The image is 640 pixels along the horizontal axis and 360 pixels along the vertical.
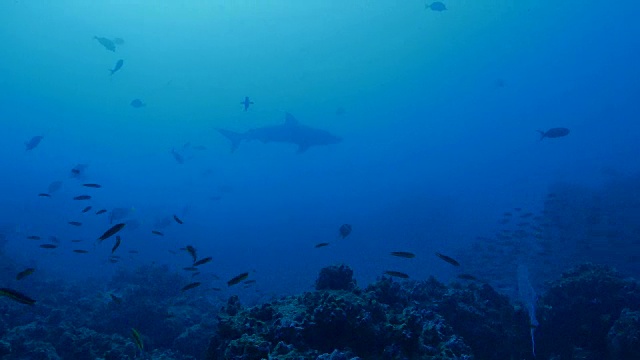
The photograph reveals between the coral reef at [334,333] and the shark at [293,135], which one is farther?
the shark at [293,135]

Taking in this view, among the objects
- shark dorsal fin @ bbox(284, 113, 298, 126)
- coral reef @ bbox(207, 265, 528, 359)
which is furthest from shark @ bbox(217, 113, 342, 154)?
coral reef @ bbox(207, 265, 528, 359)

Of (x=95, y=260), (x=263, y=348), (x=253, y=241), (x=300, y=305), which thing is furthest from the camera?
(x=253, y=241)

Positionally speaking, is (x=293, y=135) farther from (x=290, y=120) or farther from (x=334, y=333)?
(x=334, y=333)

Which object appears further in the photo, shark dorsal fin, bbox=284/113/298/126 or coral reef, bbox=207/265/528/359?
shark dorsal fin, bbox=284/113/298/126

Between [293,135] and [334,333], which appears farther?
[293,135]

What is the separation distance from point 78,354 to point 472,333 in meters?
8.20

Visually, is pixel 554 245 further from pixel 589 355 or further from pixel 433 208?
pixel 433 208

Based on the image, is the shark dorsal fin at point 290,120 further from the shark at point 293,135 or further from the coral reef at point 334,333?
the coral reef at point 334,333

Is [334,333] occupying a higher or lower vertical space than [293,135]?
lower

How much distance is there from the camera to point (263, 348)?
4.21 m

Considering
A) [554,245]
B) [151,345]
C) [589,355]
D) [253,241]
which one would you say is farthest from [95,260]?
[589,355]

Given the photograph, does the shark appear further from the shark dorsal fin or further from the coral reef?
the coral reef

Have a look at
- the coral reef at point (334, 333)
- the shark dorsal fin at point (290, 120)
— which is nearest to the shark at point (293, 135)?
the shark dorsal fin at point (290, 120)

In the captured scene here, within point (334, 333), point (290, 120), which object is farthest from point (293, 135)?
point (334, 333)
